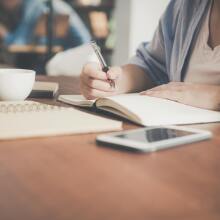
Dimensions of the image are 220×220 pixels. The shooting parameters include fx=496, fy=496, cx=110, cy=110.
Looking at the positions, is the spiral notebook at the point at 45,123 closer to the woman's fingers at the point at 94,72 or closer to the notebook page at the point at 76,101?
the notebook page at the point at 76,101

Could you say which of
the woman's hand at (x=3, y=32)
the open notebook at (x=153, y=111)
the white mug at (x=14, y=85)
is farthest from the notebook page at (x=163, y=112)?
the woman's hand at (x=3, y=32)

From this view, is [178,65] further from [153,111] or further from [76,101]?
[153,111]

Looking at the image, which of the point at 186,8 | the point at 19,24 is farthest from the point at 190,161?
the point at 19,24

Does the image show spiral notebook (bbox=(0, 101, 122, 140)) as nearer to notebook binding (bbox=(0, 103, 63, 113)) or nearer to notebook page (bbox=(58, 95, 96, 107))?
notebook binding (bbox=(0, 103, 63, 113))

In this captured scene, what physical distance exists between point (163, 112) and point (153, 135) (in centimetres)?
18

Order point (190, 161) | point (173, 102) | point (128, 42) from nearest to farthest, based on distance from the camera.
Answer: point (190, 161), point (173, 102), point (128, 42)

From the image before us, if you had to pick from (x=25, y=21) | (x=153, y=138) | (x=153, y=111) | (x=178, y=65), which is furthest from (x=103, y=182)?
(x=25, y=21)

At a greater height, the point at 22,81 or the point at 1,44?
the point at 22,81

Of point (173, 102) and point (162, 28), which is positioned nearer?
point (173, 102)

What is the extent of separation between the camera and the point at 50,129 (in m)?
0.73

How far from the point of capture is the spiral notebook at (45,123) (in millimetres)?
721

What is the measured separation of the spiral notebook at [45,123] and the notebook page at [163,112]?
0.21 feet

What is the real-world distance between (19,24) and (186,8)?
10.2ft

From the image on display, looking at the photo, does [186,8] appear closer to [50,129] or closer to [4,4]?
[50,129]
